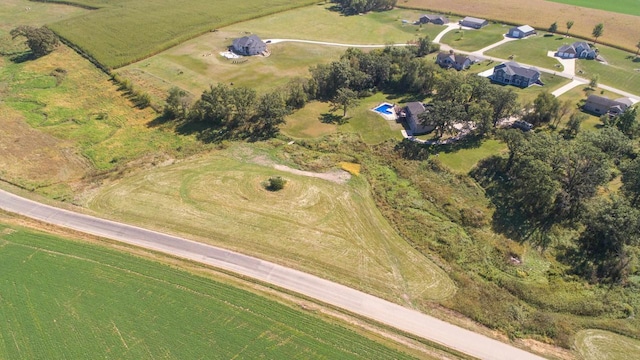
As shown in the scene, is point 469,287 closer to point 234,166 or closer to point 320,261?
point 320,261

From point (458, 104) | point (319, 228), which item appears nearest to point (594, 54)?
point (458, 104)

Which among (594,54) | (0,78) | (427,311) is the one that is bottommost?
(427,311)

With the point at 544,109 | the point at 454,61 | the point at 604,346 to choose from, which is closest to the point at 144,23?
the point at 454,61

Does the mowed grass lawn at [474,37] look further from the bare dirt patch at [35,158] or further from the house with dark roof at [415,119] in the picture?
the bare dirt patch at [35,158]

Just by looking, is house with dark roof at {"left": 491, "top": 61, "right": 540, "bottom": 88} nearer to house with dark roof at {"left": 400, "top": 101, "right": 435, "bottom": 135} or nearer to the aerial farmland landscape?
the aerial farmland landscape

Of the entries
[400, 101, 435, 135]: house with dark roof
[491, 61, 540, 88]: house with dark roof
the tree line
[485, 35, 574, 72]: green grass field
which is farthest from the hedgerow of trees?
the tree line
